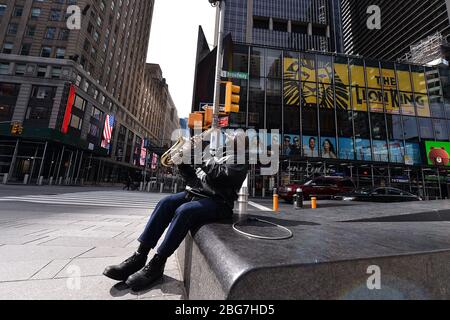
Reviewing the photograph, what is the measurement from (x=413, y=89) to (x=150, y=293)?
3588cm

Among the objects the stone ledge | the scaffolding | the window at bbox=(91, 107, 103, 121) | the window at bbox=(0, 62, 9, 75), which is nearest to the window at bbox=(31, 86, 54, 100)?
the window at bbox=(0, 62, 9, 75)

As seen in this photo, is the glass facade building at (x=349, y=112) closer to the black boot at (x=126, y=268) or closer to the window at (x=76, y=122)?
the window at (x=76, y=122)

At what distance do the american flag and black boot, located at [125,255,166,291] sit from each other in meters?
36.6

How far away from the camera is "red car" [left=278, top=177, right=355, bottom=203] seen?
1247 cm

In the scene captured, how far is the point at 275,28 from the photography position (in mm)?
58438

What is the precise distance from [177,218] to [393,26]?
95.5m

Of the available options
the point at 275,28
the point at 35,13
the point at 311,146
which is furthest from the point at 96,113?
the point at 275,28

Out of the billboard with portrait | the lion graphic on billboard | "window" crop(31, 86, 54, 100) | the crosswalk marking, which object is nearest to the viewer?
the crosswalk marking

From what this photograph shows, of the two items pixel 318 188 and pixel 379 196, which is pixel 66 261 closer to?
pixel 379 196

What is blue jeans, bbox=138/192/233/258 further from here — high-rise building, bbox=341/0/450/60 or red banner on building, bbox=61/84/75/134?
high-rise building, bbox=341/0/450/60

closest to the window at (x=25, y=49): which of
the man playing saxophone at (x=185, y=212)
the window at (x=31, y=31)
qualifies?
the window at (x=31, y=31)

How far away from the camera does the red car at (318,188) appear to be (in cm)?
1247

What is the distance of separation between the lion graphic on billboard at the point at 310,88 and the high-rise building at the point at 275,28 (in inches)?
1385
